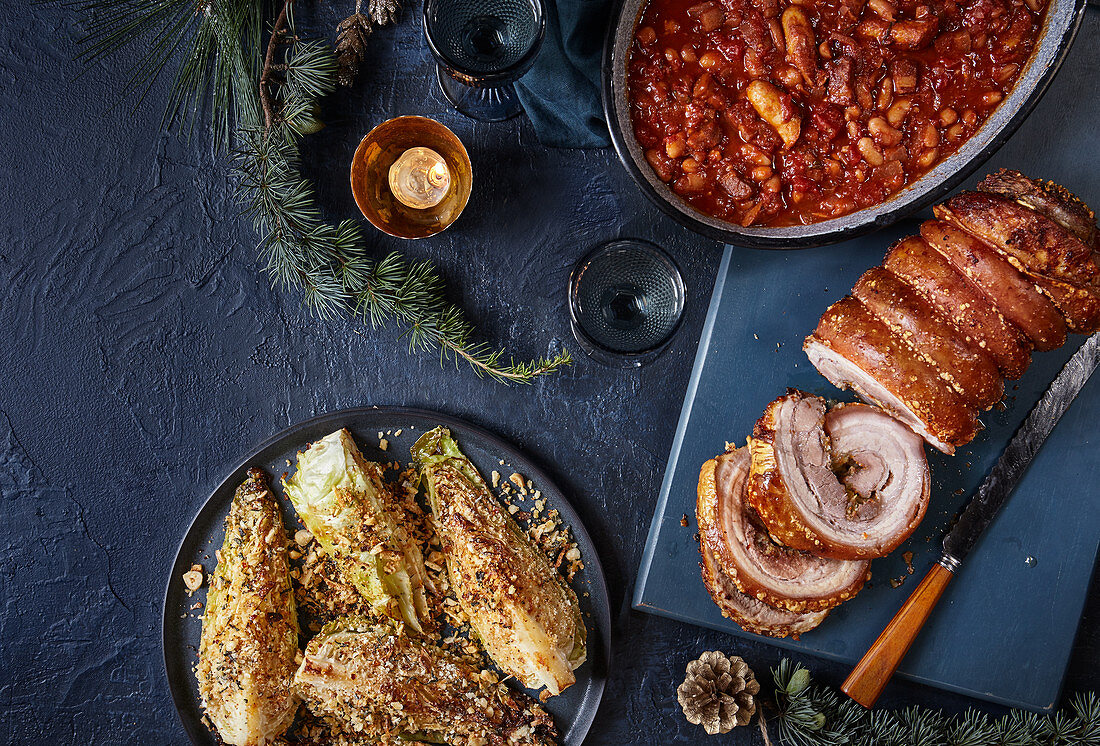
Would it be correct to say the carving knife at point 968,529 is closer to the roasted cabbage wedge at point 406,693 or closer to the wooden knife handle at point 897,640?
the wooden knife handle at point 897,640

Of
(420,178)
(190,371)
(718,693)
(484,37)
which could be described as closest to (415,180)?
(420,178)

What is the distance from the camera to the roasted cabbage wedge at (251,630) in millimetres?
2463

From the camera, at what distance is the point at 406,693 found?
2457 mm

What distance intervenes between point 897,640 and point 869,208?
4.77 ft

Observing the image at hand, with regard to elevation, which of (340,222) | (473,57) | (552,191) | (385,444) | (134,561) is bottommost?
(134,561)

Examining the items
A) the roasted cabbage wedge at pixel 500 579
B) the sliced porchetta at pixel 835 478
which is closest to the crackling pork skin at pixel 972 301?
the sliced porchetta at pixel 835 478

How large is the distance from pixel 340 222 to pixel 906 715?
2.70 metres

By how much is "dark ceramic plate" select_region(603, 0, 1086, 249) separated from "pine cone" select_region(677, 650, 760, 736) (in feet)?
4.83

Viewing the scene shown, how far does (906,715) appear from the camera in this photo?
2559mm

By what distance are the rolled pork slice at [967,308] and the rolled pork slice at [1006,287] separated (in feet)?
0.07

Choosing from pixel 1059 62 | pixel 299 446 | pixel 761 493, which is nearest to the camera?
pixel 1059 62

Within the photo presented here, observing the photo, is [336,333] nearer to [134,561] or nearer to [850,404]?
[134,561]

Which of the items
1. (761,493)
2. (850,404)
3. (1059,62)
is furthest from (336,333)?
(1059,62)

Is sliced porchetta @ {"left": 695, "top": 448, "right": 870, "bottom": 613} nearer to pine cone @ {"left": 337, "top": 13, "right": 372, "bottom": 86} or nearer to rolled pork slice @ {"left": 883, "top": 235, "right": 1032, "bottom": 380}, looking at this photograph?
rolled pork slice @ {"left": 883, "top": 235, "right": 1032, "bottom": 380}
